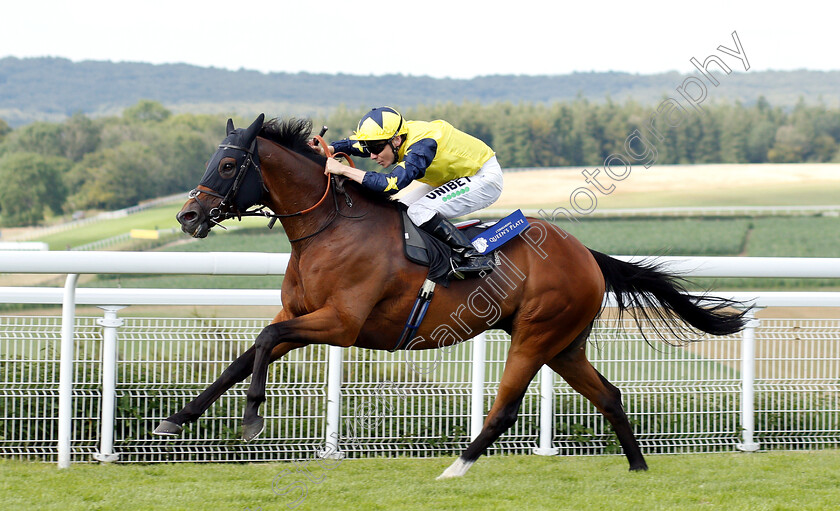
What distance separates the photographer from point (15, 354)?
4.17 meters

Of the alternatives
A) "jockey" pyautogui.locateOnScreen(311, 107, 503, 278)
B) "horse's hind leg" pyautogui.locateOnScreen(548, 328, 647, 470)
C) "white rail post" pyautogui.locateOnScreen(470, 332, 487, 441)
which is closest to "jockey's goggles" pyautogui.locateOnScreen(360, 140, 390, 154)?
"jockey" pyautogui.locateOnScreen(311, 107, 503, 278)

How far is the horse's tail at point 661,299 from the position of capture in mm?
4332

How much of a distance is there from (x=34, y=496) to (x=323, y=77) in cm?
20053

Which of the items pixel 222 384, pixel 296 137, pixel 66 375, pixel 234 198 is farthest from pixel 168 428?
pixel 296 137

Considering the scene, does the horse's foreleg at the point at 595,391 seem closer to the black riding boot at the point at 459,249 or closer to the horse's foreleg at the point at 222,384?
the black riding boot at the point at 459,249

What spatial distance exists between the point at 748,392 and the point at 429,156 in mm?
2386

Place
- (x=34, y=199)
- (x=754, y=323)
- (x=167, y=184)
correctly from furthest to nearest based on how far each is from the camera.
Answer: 1. (x=167, y=184)
2. (x=34, y=199)
3. (x=754, y=323)

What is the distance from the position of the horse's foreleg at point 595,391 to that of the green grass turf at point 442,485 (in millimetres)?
142

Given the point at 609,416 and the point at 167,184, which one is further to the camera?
the point at 167,184

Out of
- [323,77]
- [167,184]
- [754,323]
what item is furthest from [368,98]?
[754,323]

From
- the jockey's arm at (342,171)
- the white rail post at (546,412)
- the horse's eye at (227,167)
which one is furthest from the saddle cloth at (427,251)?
the white rail post at (546,412)

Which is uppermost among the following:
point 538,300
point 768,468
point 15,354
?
point 538,300

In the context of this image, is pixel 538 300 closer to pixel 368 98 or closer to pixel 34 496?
pixel 34 496

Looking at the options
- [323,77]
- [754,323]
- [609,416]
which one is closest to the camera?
[609,416]
